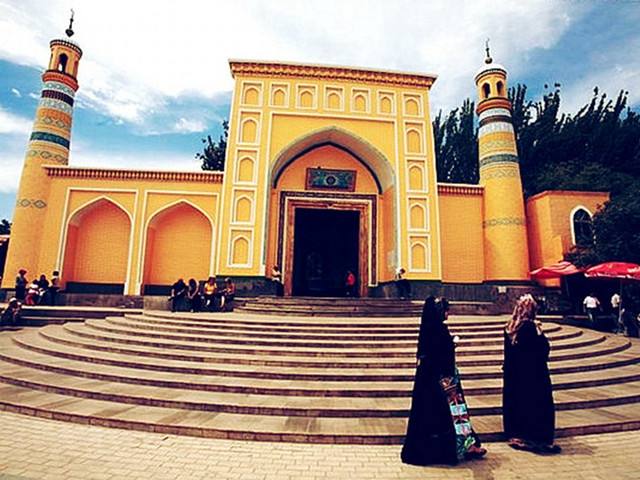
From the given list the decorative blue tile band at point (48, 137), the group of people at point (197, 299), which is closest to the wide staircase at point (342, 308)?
the group of people at point (197, 299)

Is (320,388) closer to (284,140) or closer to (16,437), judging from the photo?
(16,437)

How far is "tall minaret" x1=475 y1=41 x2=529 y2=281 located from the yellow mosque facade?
46mm

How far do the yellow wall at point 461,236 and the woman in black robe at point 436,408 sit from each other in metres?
10.1

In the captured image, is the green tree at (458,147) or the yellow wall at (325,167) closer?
the yellow wall at (325,167)

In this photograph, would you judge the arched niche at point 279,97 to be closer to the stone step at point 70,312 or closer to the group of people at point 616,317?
the stone step at point 70,312

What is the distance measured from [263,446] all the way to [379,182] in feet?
36.1

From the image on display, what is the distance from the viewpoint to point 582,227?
11953 mm

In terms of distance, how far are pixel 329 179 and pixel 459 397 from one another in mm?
10378

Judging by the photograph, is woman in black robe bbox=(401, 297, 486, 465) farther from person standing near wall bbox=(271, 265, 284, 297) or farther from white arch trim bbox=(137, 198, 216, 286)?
Answer: white arch trim bbox=(137, 198, 216, 286)

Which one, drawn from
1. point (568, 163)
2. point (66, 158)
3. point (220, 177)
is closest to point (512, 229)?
point (568, 163)

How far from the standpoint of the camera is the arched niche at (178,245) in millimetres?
12297

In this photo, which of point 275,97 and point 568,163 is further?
point 568,163

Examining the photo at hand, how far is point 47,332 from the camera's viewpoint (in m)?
7.30

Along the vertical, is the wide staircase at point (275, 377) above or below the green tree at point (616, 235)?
below
